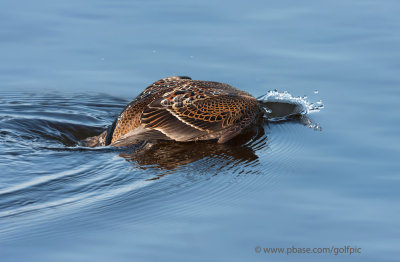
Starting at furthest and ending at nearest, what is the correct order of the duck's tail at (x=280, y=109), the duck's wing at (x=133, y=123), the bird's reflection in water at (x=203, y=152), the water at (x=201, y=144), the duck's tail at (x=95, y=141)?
the duck's tail at (x=280, y=109) → the duck's tail at (x=95, y=141) → the duck's wing at (x=133, y=123) → the bird's reflection in water at (x=203, y=152) → the water at (x=201, y=144)

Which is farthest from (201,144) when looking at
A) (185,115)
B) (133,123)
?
(133,123)

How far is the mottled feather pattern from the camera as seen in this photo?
898 centimetres

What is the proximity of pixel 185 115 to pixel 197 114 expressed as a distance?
6.4 inches

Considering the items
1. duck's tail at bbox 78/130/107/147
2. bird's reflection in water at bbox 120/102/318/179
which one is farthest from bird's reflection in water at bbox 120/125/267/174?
duck's tail at bbox 78/130/107/147

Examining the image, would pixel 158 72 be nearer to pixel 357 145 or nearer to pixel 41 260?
pixel 357 145

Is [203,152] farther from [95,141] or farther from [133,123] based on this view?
[95,141]

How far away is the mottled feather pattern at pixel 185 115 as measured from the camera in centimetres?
898

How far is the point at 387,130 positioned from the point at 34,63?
5.90m

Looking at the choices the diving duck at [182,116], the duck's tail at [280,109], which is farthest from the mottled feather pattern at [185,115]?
the duck's tail at [280,109]

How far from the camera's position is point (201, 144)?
9133 mm

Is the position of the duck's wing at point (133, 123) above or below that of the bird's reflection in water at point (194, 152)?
above

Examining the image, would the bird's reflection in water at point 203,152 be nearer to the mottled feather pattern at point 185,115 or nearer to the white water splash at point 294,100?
the mottled feather pattern at point 185,115

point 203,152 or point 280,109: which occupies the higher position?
point 280,109

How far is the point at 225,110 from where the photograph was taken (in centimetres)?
923
